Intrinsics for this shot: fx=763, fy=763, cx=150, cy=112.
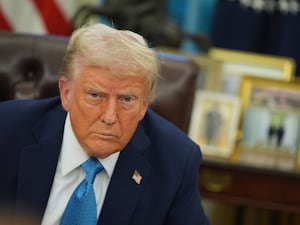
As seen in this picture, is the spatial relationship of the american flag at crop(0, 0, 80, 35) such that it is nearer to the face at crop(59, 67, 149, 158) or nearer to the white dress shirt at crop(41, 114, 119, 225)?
the white dress shirt at crop(41, 114, 119, 225)

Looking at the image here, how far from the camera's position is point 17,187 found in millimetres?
1977

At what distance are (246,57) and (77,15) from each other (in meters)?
0.83

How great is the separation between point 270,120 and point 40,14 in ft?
4.40

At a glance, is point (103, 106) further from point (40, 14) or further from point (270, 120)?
point (40, 14)

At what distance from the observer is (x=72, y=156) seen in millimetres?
1981

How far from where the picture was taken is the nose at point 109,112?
179 centimetres

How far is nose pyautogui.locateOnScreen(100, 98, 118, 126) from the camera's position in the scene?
1.79 metres

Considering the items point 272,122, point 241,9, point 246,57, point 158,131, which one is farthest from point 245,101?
point 158,131

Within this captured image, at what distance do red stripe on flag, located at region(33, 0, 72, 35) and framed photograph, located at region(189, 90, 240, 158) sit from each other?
36.2 inches

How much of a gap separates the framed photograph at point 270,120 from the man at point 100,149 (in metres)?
1.11

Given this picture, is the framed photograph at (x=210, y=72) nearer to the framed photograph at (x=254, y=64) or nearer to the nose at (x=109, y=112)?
the framed photograph at (x=254, y=64)

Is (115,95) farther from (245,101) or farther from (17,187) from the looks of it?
(245,101)

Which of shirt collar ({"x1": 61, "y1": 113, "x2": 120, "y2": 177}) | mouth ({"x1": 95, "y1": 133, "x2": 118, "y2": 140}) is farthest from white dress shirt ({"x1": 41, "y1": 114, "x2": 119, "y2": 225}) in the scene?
mouth ({"x1": 95, "y1": 133, "x2": 118, "y2": 140})

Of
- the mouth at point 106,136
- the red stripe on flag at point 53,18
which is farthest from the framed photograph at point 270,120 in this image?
the mouth at point 106,136
